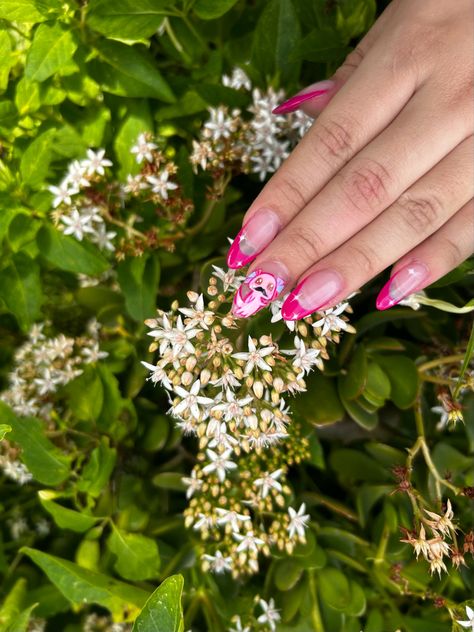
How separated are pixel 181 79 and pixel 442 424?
3.72 feet

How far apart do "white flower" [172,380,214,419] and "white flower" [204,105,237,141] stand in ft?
2.11

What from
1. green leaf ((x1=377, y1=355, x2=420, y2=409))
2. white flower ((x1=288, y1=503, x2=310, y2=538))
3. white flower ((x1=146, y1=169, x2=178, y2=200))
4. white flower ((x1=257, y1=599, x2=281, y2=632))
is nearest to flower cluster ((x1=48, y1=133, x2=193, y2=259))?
white flower ((x1=146, y1=169, x2=178, y2=200))

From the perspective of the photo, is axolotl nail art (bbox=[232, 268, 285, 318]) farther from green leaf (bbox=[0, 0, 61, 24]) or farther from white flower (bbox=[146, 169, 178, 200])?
green leaf (bbox=[0, 0, 61, 24])

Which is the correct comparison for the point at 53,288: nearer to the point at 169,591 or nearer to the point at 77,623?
the point at 77,623

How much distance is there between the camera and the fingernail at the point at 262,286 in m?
1.15

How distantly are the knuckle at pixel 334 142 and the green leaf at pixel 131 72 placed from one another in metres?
0.50

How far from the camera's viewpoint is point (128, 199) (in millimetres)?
1698

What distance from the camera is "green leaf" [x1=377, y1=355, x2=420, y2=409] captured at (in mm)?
1575

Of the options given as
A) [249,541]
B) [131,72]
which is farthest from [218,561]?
[131,72]

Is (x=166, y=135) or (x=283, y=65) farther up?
(x=283, y=65)

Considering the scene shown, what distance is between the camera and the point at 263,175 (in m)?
1.65

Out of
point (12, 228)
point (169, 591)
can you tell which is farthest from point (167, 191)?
point (169, 591)

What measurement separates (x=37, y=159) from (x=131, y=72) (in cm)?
31

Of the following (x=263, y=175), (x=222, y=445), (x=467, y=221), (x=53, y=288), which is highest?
(x=467, y=221)
